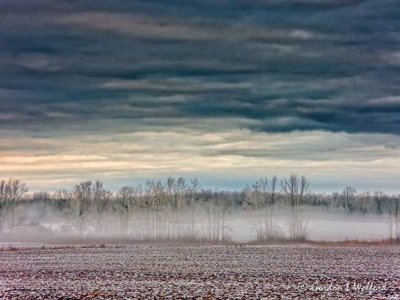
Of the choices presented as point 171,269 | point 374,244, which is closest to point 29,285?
point 171,269

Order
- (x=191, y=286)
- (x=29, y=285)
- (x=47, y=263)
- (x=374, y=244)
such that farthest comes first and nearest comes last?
(x=374, y=244) < (x=47, y=263) < (x=29, y=285) < (x=191, y=286)

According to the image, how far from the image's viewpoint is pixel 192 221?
19575 cm

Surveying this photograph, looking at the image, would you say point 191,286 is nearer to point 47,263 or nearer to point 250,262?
point 250,262

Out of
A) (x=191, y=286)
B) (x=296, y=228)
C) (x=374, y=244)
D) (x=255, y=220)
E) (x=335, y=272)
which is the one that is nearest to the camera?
(x=191, y=286)

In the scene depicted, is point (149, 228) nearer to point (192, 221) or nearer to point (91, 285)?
point (192, 221)

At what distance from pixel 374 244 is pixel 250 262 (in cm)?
5542

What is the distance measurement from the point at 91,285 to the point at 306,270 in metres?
20.8

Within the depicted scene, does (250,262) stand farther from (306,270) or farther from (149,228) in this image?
(149,228)

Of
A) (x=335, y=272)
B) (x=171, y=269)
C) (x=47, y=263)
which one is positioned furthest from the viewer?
(x=47, y=263)

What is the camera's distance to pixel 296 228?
542 feet

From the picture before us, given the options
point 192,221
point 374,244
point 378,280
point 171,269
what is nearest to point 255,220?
point 192,221

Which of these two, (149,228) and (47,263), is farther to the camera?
(149,228)

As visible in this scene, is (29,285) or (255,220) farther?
(255,220)

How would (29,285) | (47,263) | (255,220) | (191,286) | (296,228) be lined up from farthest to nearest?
(255,220) → (296,228) → (47,263) → (29,285) → (191,286)
